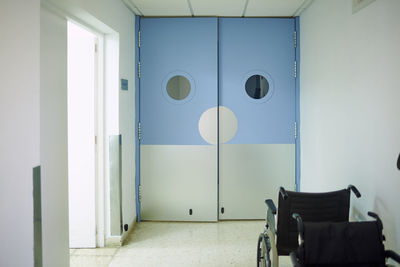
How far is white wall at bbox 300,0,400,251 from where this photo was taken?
2.26m

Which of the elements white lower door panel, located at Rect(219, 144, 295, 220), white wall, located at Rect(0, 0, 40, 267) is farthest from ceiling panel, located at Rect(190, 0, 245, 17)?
white wall, located at Rect(0, 0, 40, 267)

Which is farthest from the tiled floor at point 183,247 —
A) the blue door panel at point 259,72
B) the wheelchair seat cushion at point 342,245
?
the wheelchair seat cushion at point 342,245

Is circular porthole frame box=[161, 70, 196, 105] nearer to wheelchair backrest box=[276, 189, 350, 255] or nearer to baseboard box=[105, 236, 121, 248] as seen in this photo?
baseboard box=[105, 236, 121, 248]

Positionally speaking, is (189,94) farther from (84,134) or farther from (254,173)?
(84,134)

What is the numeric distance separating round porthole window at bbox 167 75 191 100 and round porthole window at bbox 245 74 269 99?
73 cm

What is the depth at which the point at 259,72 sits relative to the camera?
4.45 metres

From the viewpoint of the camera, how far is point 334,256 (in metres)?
2.04

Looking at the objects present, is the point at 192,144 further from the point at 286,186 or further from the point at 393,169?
the point at 393,169

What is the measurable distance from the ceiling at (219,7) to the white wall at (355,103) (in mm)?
→ 248

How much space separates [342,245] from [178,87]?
289 centimetres

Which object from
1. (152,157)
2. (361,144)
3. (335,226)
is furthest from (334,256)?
(152,157)

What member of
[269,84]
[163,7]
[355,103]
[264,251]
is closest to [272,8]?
[269,84]

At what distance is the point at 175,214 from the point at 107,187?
44.0 inches

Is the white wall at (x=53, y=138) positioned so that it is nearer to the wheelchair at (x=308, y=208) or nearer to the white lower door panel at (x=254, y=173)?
the wheelchair at (x=308, y=208)
